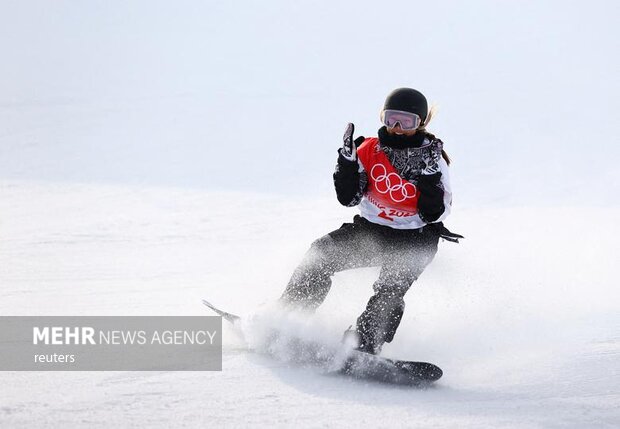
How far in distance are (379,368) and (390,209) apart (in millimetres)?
876

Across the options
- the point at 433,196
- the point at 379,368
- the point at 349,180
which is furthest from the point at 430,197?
the point at 379,368

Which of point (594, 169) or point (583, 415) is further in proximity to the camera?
point (594, 169)

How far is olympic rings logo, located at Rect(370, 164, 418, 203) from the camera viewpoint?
4.47 meters

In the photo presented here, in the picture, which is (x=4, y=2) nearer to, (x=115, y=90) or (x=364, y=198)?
(x=115, y=90)

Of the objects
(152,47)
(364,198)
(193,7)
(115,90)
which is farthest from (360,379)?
(193,7)

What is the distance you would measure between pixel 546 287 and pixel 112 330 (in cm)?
301

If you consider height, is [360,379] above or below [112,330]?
below

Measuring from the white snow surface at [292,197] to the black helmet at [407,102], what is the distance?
42.9 inches

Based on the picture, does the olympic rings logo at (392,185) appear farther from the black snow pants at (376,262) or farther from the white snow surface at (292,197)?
the white snow surface at (292,197)

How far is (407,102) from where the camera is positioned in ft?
14.5

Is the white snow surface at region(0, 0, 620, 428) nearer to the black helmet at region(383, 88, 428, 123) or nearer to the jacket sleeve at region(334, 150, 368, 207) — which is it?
the jacket sleeve at region(334, 150, 368, 207)

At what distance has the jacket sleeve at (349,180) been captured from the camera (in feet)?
14.6

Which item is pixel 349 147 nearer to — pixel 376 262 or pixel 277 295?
pixel 376 262

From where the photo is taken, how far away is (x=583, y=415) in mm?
3631
